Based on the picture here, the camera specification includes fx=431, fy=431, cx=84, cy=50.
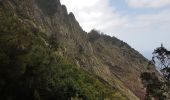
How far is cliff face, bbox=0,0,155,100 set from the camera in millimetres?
102750

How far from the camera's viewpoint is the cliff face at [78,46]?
103 meters

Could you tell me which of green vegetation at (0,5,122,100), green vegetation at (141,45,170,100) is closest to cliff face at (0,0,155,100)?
green vegetation at (0,5,122,100)

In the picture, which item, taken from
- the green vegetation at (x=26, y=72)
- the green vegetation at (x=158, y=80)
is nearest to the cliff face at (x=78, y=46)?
the green vegetation at (x=26, y=72)

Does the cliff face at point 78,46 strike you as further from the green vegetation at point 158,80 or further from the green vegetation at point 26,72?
the green vegetation at point 158,80

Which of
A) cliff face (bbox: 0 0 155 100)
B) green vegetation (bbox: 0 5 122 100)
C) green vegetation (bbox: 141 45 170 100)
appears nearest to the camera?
green vegetation (bbox: 0 5 122 100)

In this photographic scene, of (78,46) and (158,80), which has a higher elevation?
(78,46)

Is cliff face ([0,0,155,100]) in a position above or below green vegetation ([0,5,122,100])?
above

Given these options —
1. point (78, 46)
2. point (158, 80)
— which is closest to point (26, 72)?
point (158, 80)

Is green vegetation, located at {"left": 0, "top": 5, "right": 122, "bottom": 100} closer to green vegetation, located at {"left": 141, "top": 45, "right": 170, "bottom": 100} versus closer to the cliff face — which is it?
green vegetation, located at {"left": 141, "top": 45, "right": 170, "bottom": 100}

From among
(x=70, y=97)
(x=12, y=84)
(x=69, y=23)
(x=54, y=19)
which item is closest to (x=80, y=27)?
(x=69, y=23)

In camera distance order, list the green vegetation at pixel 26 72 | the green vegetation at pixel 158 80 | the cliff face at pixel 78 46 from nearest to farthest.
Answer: the green vegetation at pixel 26 72 → the green vegetation at pixel 158 80 → the cliff face at pixel 78 46

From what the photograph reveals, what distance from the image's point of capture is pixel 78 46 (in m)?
118

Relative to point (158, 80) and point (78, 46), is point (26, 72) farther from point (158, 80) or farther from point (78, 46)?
point (78, 46)

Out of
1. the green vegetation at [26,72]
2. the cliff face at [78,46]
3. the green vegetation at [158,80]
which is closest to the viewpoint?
the green vegetation at [26,72]
